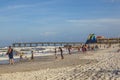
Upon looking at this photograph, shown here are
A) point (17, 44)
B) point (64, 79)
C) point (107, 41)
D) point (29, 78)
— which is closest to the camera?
point (64, 79)

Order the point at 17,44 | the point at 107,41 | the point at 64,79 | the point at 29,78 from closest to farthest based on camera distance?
the point at 64,79 → the point at 29,78 → the point at 107,41 → the point at 17,44

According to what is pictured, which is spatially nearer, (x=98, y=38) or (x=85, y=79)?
(x=85, y=79)

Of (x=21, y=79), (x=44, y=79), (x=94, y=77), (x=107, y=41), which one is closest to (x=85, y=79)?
(x=94, y=77)

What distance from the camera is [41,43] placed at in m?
122

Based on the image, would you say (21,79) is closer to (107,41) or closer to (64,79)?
(64,79)

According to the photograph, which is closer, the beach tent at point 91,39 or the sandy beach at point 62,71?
the sandy beach at point 62,71

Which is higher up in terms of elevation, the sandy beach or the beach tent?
the beach tent

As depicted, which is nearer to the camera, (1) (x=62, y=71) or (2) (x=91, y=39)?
(1) (x=62, y=71)

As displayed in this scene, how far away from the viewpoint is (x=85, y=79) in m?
15.4

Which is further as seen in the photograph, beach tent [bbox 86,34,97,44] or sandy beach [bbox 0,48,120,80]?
beach tent [bbox 86,34,97,44]

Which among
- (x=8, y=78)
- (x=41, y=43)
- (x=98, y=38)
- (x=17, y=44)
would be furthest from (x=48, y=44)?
(x=8, y=78)

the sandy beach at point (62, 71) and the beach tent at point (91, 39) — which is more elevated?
the beach tent at point (91, 39)

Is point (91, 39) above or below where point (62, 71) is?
above

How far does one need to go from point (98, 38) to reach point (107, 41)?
3905 mm
